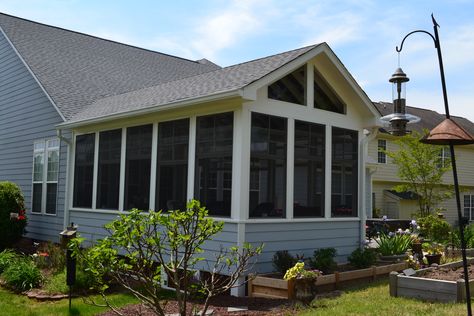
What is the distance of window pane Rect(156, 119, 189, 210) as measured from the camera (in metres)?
9.66

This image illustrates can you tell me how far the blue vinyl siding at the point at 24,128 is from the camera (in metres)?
13.9

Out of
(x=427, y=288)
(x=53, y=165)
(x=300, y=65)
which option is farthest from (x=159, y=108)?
(x=53, y=165)

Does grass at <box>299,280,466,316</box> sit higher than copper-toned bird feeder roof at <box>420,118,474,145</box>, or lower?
lower

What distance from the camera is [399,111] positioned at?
6.96 m

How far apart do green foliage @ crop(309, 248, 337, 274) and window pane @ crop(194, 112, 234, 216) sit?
178 cm

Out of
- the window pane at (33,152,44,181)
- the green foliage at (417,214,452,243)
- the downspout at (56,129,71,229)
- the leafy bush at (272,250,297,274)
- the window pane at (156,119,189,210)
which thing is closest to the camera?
the leafy bush at (272,250,297,274)

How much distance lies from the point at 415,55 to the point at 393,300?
3557 millimetres

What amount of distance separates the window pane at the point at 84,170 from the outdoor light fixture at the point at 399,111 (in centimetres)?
778

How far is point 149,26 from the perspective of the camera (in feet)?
36.1

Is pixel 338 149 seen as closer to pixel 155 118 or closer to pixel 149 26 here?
pixel 155 118

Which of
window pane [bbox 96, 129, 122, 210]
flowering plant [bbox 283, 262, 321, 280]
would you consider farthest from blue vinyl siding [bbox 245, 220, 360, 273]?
window pane [bbox 96, 129, 122, 210]

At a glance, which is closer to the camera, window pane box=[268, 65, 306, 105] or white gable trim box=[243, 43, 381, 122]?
white gable trim box=[243, 43, 381, 122]

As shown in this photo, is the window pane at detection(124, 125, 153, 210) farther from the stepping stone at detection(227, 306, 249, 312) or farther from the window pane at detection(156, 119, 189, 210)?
the stepping stone at detection(227, 306, 249, 312)

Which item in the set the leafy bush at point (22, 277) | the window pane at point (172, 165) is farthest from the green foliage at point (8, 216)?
the window pane at point (172, 165)
